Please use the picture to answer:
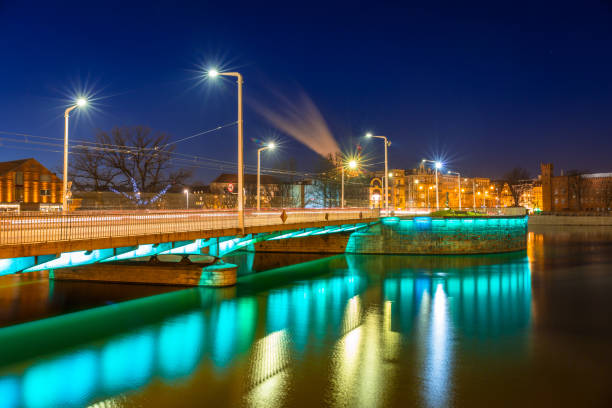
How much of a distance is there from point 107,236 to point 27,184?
180ft

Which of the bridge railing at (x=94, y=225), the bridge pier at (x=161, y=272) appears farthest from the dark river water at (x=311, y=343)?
the bridge railing at (x=94, y=225)

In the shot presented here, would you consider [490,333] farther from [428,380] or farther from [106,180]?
[106,180]

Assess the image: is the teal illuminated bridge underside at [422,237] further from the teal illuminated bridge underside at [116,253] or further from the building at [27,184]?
the building at [27,184]

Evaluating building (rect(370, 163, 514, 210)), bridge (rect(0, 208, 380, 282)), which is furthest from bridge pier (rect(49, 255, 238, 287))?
building (rect(370, 163, 514, 210))

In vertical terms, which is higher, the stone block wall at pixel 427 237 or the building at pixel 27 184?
the building at pixel 27 184

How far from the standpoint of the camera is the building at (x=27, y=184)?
193ft

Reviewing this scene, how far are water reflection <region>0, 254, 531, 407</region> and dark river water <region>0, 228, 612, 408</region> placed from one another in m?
0.07

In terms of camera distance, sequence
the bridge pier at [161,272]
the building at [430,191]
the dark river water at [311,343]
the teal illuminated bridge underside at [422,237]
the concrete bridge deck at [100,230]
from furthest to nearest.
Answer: the building at [430,191] < the teal illuminated bridge underside at [422,237] < the bridge pier at [161,272] < the concrete bridge deck at [100,230] < the dark river water at [311,343]

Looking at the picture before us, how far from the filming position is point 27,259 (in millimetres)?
14828

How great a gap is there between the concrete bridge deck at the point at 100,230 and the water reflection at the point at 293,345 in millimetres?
3780

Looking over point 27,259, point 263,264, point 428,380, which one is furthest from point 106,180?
point 428,380

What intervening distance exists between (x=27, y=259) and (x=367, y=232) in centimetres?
3486

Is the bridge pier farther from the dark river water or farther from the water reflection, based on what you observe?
the water reflection

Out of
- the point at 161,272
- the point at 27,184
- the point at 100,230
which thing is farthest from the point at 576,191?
the point at 100,230
